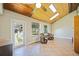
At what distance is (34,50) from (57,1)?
1.03 metres

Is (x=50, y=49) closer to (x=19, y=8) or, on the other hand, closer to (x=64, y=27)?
(x=64, y=27)

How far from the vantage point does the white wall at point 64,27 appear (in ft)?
8.79

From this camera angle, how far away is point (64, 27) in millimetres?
2773

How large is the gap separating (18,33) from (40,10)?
62 centimetres

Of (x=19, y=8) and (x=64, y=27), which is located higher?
(x=19, y=8)

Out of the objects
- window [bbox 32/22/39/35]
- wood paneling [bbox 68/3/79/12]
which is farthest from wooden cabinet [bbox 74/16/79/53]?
window [bbox 32/22/39/35]

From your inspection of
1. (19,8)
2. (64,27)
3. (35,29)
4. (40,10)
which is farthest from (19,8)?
(64,27)

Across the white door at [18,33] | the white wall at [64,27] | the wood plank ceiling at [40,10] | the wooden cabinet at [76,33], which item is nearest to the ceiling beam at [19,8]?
the wood plank ceiling at [40,10]

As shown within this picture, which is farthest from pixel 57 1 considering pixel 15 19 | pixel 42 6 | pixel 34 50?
pixel 34 50

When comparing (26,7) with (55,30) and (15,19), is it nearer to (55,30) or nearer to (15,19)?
(15,19)

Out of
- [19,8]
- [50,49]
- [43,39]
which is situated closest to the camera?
[19,8]

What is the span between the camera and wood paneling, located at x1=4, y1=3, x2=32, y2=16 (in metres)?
2.47

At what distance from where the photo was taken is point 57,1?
8.27 feet

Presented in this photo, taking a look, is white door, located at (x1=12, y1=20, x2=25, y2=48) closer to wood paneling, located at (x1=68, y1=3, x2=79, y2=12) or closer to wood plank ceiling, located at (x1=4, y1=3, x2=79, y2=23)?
wood plank ceiling, located at (x1=4, y1=3, x2=79, y2=23)
